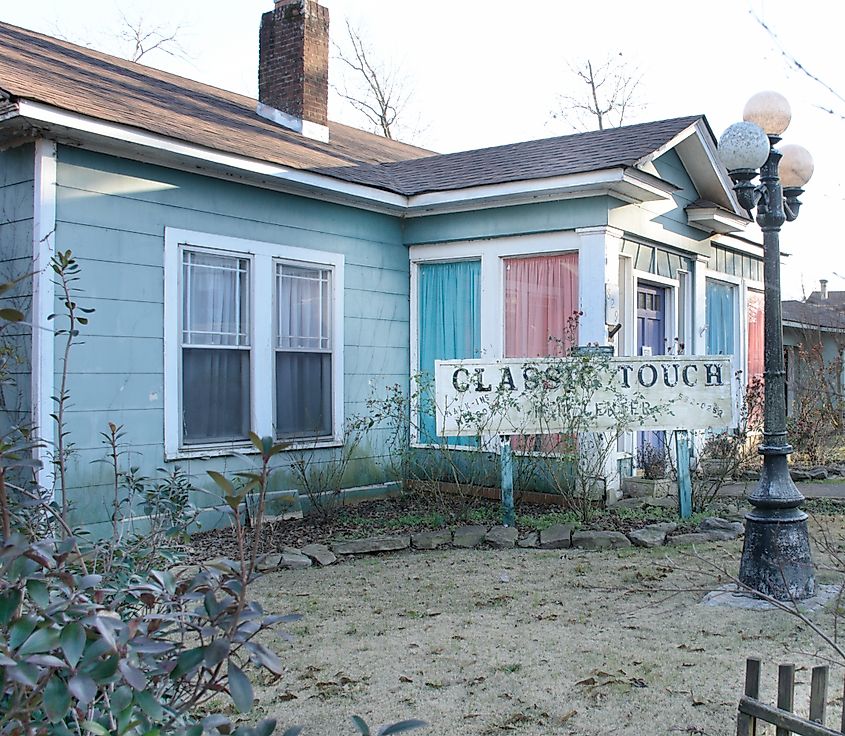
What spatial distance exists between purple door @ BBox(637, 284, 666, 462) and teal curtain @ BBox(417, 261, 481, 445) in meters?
2.14

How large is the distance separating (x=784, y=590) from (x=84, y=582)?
471 centimetres

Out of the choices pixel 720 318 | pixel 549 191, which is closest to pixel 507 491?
pixel 549 191

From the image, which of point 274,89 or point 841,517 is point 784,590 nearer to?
point 841,517

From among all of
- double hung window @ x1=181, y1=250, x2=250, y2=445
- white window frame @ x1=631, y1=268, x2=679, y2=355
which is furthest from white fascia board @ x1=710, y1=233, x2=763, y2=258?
double hung window @ x1=181, y1=250, x2=250, y2=445

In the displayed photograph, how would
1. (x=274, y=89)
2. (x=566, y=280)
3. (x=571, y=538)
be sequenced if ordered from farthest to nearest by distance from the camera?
(x=274, y=89)
(x=566, y=280)
(x=571, y=538)

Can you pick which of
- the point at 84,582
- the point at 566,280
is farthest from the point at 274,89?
the point at 84,582

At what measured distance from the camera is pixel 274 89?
1187cm

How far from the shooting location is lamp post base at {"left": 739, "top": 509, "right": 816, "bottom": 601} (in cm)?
546

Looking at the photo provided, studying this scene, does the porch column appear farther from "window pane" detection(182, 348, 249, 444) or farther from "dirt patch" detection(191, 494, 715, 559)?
"window pane" detection(182, 348, 249, 444)

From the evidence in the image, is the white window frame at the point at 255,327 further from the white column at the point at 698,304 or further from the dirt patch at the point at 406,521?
the white column at the point at 698,304

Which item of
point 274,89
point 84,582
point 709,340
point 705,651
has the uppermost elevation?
point 274,89

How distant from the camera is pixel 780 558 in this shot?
215 inches

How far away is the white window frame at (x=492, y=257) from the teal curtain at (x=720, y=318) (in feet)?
13.2

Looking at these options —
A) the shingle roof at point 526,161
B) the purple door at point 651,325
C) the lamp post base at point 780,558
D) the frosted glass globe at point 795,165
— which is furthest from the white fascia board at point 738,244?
the lamp post base at point 780,558
